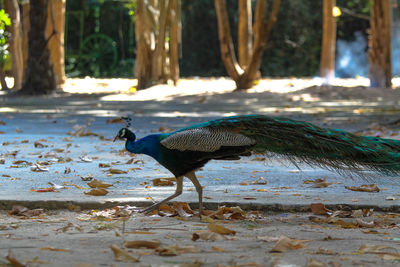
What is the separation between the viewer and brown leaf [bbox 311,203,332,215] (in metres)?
5.23

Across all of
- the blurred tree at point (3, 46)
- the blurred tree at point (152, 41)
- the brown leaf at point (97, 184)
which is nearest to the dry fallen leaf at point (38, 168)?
the brown leaf at point (97, 184)

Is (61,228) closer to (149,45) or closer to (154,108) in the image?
(154,108)

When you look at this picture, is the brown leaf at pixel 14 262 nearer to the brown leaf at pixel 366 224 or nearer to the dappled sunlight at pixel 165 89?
the brown leaf at pixel 366 224

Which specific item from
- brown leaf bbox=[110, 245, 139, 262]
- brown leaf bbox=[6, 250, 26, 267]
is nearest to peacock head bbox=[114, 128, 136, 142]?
brown leaf bbox=[110, 245, 139, 262]

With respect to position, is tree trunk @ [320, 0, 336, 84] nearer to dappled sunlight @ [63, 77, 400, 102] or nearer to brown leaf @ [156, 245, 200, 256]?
dappled sunlight @ [63, 77, 400, 102]

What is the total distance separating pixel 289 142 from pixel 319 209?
621 millimetres

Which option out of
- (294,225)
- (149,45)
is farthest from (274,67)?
(294,225)

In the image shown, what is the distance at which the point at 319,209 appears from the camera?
5250mm

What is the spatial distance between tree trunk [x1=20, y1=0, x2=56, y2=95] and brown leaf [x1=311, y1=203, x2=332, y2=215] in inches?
524

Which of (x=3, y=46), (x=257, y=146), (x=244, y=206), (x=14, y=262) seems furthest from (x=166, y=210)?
(x=3, y=46)

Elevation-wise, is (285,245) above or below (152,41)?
below

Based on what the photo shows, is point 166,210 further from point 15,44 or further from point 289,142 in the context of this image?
point 15,44

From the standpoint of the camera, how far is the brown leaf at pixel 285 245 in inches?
155

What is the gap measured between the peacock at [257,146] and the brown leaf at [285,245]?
1008 millimetres
